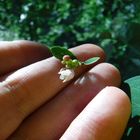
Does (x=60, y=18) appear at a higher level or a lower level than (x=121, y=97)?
lower

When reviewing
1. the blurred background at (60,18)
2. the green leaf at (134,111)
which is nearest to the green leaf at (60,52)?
the green leaf at (134,111)

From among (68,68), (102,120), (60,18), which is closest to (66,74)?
(68,68)

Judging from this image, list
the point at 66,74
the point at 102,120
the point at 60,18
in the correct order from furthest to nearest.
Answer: the point at 60,18
the point at 66,74
the point at 102,120

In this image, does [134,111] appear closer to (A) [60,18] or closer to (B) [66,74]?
(B) [66,74]

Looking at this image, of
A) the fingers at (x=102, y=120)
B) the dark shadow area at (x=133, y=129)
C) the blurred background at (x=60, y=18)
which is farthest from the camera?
the blurred background at (x=60, y=18)

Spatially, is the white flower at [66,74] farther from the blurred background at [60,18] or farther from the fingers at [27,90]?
the blurred background at [60,18]

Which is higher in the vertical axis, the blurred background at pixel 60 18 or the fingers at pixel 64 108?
the fingers at pixel 64 108

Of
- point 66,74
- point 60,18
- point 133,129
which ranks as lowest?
point 60,18

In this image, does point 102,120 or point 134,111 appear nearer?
point 102,120
